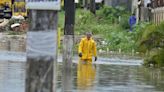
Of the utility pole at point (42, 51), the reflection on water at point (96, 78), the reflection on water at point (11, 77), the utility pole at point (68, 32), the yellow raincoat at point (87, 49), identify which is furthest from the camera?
the yellow raincoat at point (87, 49)

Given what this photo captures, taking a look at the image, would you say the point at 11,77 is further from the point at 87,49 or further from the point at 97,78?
the point at 87,49

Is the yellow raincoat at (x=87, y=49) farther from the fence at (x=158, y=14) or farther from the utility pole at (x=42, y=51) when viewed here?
the utility pole at (x=42, y=51)

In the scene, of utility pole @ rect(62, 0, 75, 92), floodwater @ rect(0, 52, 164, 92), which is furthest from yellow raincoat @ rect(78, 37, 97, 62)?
utility pole @ rect(62, 0, 75, 92)

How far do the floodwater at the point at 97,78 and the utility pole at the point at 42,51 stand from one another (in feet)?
25.7

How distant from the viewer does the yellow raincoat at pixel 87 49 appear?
25.5 m

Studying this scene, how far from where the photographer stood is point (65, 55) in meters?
22.1

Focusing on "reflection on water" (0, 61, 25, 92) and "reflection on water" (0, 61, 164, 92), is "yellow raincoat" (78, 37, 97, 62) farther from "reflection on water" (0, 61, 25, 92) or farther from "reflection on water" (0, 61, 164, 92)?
"reflection on water" (0, 61, 25, 92)

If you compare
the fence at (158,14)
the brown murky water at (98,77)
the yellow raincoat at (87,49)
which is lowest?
the brown murky water at (98,77)

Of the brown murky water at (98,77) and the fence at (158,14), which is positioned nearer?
the brown murky water at (98,77)

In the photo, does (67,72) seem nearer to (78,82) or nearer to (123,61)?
(78,82)

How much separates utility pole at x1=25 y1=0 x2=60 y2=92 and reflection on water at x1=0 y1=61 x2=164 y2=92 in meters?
7.84

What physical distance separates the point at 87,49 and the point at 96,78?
624 cm

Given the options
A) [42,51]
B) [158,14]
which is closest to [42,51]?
[42,51]

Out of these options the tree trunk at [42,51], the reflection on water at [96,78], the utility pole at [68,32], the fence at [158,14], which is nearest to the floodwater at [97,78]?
the reflection on water at [96,78]
